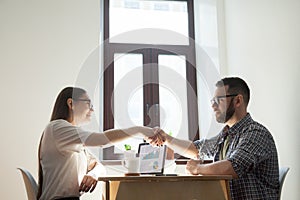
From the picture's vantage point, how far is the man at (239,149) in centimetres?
186

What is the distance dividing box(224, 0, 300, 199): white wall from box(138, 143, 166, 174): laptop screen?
811mm

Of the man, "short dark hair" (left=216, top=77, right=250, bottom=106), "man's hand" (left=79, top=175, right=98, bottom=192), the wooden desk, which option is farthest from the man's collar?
"man's hand" (left=79, top=175, right=98, bottom=192)

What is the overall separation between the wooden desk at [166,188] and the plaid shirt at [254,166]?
0.26 m

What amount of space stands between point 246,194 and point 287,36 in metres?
0.96

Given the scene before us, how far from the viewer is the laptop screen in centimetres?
180

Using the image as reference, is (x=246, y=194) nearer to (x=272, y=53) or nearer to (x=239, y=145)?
(x=239, y=145)

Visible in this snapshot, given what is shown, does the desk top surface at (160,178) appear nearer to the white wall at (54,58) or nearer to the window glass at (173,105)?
the window glass at (173,105)

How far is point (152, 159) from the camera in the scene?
186 centimetres

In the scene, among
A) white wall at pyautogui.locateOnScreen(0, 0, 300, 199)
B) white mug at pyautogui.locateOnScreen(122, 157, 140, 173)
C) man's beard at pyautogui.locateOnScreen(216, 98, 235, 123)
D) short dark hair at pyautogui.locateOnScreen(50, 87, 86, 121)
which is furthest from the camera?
white wall at pyautogui.locateOnScreen(0, 0, 300, 199)

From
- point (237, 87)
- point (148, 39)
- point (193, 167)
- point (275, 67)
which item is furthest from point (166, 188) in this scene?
point (148, 39)

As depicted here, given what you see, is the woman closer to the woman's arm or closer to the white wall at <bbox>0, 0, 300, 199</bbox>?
the woman's arm

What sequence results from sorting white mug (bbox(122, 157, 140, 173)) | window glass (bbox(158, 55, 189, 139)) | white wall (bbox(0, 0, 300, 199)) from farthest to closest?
white wall (bbox(0, 0, 300, 199)) → window glass (bbox(158, 55, 189, 139)) → white mug (bbox(122, 157, 140, 173))

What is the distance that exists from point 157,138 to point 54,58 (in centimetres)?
149

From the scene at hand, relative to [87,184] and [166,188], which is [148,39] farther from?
[166,188]
